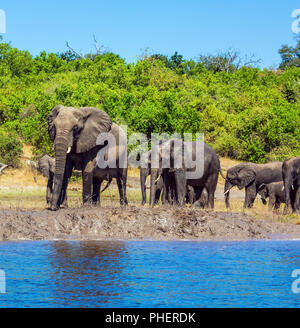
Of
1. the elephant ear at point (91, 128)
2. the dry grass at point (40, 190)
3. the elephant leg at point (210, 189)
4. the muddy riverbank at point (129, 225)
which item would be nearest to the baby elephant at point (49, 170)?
the dry grass at point (40, 190)

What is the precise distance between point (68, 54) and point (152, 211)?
185ft

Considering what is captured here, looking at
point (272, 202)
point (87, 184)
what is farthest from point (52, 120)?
point (272, 202)

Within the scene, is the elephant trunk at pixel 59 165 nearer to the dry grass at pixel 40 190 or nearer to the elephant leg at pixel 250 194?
the dry grass at pixel 40 190

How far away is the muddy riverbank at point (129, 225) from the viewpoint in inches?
618

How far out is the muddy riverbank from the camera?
51.5 feet

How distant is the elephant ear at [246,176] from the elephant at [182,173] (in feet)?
13.8

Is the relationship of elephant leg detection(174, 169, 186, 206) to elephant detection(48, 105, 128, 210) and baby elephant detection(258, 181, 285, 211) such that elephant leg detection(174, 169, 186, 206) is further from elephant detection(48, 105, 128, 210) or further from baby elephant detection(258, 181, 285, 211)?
baby elephant detection(258, 181, 285, 211)

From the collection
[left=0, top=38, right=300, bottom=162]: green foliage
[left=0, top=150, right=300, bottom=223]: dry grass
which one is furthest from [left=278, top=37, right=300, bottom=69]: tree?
[left=0, top=150, right=300, bottom=223]: dry grass

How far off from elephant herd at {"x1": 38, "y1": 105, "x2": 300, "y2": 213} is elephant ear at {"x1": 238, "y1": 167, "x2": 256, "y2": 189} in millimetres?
1181

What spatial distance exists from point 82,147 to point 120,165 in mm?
2060

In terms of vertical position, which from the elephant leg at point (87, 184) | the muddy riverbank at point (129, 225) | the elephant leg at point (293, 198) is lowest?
the muddy riverbank at point (129, 225)

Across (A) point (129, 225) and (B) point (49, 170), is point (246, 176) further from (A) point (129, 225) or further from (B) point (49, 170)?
(A) point (129, 225)

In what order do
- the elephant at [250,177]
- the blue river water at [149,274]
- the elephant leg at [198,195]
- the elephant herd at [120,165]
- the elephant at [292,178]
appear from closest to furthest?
1. the blue river water at [149,274]
2. the elephant herd at [120,165]
3. the elephant leg at [198,195]
4. the elephant at [292,178]
5. the elephant at [250,177]

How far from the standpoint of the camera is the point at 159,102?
36.8 meters
